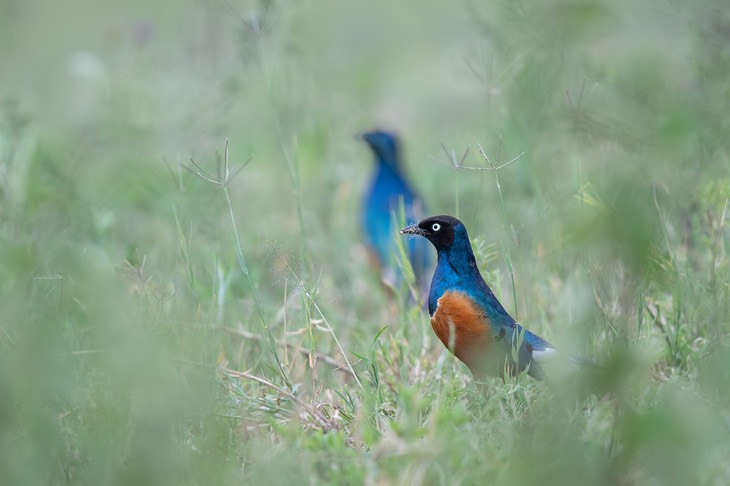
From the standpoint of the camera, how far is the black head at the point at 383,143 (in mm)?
4820

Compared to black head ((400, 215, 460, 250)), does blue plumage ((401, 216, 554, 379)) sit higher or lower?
lower

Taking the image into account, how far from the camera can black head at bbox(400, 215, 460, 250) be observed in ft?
8.73

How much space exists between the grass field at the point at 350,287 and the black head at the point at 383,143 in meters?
0.31

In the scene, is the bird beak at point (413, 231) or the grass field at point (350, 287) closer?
the grass field at point (350, 287)

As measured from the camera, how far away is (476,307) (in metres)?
2.61

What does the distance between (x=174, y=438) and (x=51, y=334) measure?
1.11 ft

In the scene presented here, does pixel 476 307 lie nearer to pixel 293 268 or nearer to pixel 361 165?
pixel 293 268

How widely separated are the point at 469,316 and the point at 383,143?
2.32 meters

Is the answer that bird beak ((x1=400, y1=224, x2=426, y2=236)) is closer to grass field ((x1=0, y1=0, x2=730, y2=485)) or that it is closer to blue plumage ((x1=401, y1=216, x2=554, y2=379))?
blue plumage ((x1=401, y1=216, x2=554, y2=379))

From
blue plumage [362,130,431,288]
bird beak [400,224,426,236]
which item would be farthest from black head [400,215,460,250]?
blue plumage [362,130,431,288]

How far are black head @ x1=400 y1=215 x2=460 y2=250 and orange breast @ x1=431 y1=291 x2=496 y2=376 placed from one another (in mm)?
157

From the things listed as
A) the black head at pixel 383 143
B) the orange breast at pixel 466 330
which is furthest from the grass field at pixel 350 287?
the black head at pixel 383 143

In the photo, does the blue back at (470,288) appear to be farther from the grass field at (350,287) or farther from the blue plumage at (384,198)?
the blue plumage at (384,198)

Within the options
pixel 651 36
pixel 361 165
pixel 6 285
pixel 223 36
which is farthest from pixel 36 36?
pixel 6 285
